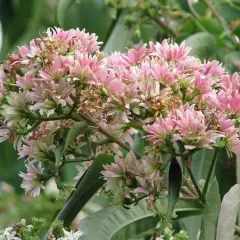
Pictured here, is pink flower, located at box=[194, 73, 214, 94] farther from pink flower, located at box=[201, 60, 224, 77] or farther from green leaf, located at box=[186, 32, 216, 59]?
green leaf, located at box=[186, 32, 216, 59]

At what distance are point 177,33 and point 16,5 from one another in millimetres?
704

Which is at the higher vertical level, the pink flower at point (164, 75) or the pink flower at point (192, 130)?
the pink flower at point (164, 75)

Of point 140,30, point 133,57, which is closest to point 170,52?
point 133,57

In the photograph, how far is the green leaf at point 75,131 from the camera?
1.07 meters

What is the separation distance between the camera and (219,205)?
1.05 metres

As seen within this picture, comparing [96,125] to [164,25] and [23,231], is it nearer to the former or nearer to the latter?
[23,231]

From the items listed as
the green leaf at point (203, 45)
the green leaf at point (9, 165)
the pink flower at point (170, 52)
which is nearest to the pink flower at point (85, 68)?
the pink flower at point (170, 52)

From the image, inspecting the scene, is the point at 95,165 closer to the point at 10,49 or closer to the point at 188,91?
the point at 188,91

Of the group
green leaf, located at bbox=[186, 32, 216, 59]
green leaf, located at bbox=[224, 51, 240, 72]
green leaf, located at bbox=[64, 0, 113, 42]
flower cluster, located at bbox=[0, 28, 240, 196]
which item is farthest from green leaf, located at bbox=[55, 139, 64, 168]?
green leaf, located at bbox=[64, 0, 113, 42]

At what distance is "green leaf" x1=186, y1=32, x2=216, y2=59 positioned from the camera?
5.44 ft

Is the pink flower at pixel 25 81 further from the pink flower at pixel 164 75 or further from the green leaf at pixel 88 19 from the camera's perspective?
Answer: the green leaf at pixel 88 19

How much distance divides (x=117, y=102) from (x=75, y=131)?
78 mm

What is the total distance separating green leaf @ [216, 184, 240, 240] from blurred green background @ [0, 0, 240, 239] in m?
0.56

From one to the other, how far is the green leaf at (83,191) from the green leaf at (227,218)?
179 millimetres
